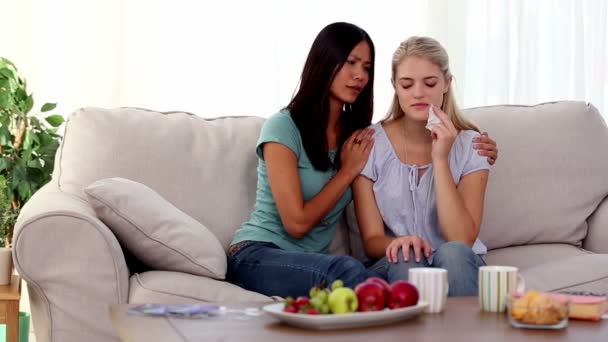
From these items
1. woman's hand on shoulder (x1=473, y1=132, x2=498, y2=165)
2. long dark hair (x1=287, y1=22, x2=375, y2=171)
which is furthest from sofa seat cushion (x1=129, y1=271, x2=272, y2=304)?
woman's hand on shoulder (x1=473, y1=132, x2=498, y2=165)

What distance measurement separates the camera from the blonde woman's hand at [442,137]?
2.71m

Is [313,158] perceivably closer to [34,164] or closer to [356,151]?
[356,151]

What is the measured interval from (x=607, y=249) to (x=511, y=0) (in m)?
1.64

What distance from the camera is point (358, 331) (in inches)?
63.9

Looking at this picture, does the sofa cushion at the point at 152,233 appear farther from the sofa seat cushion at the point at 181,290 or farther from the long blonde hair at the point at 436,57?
the long blonde hair at the point at 436,57

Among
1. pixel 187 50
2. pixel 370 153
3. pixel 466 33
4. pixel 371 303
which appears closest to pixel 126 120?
pixel 370 153

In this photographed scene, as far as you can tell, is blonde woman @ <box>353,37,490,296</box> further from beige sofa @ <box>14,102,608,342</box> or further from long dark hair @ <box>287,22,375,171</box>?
beige sofa @ <box>14,102,608,342</box>

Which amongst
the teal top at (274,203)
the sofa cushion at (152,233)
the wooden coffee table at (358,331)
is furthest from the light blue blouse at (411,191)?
the wooden coffee table at (358,331)

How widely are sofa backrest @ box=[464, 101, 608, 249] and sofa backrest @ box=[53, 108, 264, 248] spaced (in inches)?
31.4

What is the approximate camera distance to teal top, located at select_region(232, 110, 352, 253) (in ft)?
8.96

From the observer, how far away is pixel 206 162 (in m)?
2.95

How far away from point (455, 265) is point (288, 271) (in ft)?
1.49

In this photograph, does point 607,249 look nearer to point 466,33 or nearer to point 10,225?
point 466,33

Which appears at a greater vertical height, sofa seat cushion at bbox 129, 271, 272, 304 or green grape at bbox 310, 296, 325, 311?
green grape at bbox 310, 296, 325, 311
